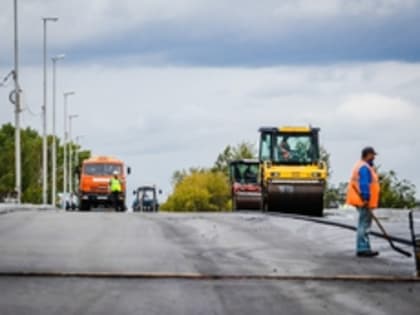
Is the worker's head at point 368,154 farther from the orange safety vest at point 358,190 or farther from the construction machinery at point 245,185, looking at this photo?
the construction machinery at point 245,185

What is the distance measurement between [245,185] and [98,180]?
13627mm

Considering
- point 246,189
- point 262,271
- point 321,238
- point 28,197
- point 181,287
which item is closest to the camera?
point 181,287

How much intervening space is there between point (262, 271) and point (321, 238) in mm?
8231

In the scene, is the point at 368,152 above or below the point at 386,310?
above

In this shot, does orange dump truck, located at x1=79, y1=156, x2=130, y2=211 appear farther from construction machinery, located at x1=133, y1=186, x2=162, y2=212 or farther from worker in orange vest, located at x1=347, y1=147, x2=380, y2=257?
worker in orange vest, located at x1=347, y1=147, x2=380, y2=257

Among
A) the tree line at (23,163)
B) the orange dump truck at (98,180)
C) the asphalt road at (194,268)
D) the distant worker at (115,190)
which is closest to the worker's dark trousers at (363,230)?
the asphalt road at (194,268)

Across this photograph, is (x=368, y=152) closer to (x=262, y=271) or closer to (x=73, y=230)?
(x=262, y=271)

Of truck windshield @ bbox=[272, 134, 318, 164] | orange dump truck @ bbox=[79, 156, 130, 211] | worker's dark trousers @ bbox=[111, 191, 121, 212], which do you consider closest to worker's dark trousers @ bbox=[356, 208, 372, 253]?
truck windshield @ bbox=[272, 134, 318, 164]

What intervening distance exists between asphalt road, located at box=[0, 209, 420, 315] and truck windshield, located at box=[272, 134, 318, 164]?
1615cm

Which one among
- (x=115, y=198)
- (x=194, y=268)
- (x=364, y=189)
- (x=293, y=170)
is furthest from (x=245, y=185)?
(x=194, y=268)

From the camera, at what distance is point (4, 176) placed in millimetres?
180500

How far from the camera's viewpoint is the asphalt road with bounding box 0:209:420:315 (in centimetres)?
1509

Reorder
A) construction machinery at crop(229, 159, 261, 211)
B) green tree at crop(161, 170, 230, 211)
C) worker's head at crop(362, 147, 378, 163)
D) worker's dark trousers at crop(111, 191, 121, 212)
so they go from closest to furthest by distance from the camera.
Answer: worker's head at crop(362, 147, 378, 163)
construction machinery at crop(229, 159, 261, 211)
worker's dark trousers at crop(111, 191, 121, 212)
green tree at crop(161, 170, 230, 211)

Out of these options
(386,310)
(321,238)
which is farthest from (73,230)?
(386,310)
